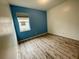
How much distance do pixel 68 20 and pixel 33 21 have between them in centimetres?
237

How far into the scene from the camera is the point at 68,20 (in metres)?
3.16

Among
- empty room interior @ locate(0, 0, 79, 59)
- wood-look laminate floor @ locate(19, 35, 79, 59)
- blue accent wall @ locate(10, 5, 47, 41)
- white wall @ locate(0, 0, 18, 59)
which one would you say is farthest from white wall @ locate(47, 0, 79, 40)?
white wall @ locate(0, 0, 18, 59)

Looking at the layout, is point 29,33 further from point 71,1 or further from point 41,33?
point 71,1

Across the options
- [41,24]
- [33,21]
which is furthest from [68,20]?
[33,21]

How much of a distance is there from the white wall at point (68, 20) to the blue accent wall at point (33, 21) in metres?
1.13

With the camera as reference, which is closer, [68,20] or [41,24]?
[68,20]

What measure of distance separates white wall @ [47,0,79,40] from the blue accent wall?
1.13m

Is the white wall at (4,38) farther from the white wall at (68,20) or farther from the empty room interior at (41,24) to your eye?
the white wall at (68,20)

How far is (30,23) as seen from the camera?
12.0 feet

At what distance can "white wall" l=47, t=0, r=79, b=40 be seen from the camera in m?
2.79

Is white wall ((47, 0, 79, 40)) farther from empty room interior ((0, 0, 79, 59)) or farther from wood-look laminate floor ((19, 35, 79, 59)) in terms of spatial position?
wood-look laminate floor ((19, 35, 79, 59))

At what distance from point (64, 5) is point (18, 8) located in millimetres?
2890

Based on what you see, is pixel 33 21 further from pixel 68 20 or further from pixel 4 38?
pixel 4 38

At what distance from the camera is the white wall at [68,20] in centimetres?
279
